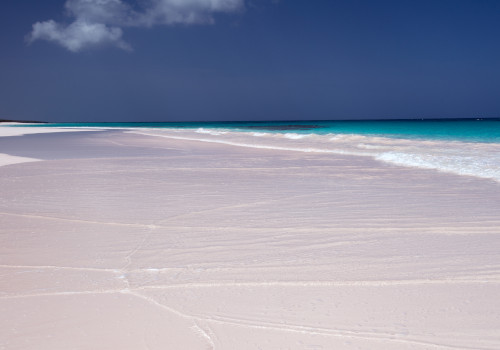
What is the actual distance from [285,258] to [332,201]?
2.91 m

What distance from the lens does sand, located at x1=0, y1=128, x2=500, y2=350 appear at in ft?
8.72

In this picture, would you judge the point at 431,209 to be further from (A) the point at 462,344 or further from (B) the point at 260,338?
(B) the point at 260,338

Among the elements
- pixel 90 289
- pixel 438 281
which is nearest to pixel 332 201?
pixel 438 281

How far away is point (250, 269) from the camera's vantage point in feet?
12.3

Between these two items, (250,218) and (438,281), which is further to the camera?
(250,218)

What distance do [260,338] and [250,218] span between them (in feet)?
10.2

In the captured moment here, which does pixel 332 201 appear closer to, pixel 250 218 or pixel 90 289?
pixel 250 218

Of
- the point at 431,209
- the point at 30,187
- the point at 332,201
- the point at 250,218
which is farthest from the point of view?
the point at 30,187

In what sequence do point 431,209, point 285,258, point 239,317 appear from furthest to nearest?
point 431,209 < point 285,258 < point 239,317

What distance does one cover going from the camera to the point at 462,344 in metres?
2.52

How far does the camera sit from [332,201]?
6754mm

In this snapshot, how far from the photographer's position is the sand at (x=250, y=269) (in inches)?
105

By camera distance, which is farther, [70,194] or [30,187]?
[30,187]

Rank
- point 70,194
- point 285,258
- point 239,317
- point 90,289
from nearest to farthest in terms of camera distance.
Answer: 1. point 239,317
2. point 90,289
3. point 285,258
4. point 70,194
